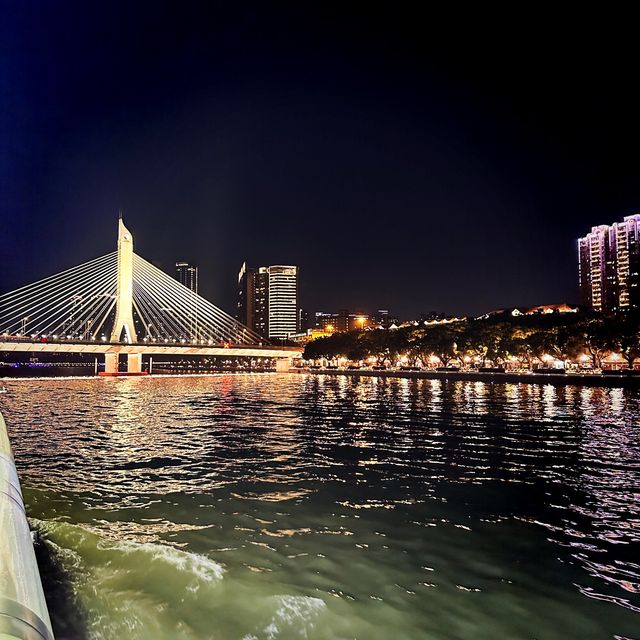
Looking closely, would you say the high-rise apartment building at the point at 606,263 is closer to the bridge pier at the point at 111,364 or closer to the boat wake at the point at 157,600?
the bridge pier at the point at 111,364

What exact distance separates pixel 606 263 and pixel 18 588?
620 feet

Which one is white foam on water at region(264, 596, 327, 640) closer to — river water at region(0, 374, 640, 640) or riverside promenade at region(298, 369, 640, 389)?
river water at region(0, 374, 640, 640)

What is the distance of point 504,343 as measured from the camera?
78688mm

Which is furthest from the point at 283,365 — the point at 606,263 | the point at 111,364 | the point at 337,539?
the point at 337,539

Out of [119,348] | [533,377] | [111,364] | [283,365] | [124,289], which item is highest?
[124,289]

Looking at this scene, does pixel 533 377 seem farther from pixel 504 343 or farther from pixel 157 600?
pixel 157 600

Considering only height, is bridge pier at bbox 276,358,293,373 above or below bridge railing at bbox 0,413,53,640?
below

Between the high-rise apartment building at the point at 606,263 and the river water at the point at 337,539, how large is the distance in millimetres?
156660

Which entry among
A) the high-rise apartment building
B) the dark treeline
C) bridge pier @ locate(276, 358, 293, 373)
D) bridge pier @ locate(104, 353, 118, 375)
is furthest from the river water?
the high-rise apartment building

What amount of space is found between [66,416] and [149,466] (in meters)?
A: 15.8

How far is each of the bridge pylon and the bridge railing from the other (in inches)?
3188

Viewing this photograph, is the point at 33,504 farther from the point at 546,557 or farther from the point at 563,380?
the point at 563,380

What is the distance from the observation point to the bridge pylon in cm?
7950

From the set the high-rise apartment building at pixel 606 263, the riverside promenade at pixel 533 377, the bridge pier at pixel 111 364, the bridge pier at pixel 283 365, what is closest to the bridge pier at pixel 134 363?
the bridge pier at pixel 111 364
